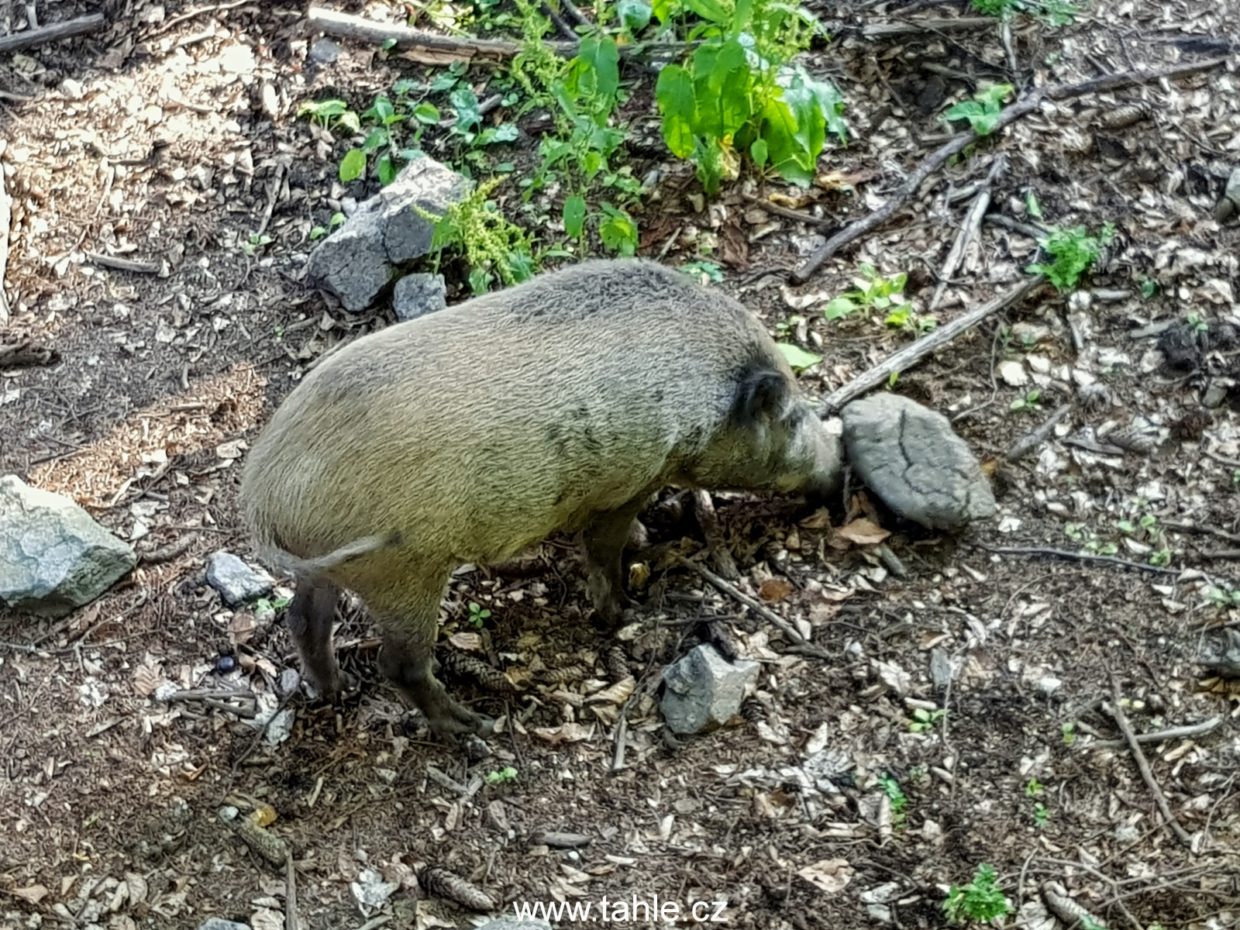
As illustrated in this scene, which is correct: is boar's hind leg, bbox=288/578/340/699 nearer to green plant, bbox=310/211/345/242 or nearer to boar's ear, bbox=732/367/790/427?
boar's ear, bbox=732/367/790/427

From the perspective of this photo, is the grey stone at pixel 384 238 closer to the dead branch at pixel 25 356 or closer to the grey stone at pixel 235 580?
the dead branch at pixel 25 356

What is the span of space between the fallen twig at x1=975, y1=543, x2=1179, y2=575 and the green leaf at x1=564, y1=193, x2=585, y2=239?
1928 mm

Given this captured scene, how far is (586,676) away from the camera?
445 centimetres

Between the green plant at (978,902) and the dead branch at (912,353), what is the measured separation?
6.10 feet

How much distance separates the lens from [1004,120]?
218 inches

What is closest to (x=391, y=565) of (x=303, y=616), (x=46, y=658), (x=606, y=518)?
(x=303, y=616)

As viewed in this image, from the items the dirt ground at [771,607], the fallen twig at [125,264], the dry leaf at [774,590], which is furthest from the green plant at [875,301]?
the fallen twig at [125,264]

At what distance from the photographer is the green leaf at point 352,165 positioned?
568 centimetres

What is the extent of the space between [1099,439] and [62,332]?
4.30 m

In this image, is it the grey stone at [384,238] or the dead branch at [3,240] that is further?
the dead branch at [3,240]

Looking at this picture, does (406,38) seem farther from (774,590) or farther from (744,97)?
(774,590)

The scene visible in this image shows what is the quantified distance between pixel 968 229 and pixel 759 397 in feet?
5.10

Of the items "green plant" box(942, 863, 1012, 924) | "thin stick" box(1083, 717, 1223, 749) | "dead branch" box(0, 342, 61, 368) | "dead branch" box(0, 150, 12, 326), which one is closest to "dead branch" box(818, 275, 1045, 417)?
"thin stick" box(1083, 717, 1223, 749)

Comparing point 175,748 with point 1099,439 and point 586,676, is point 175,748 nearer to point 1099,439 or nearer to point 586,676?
point 586,676
